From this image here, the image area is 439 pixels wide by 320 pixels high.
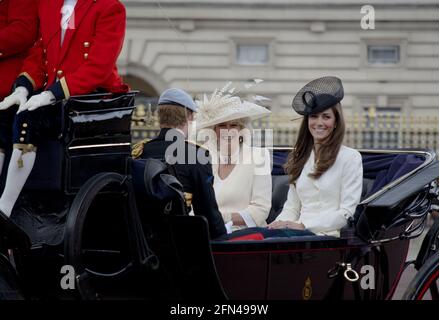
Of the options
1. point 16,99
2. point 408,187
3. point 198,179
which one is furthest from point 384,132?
point 16,99

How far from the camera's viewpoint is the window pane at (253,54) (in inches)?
939

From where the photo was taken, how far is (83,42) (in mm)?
4512

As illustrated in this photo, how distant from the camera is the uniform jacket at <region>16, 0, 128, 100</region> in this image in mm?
4473

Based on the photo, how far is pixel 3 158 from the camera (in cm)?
454

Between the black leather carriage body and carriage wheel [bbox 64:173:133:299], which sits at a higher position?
the black leather carriage body

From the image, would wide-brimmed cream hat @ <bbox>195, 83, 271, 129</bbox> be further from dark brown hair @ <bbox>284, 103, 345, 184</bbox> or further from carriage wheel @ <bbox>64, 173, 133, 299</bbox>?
carriage wheel @ <bbox>64, 173, 133, 299</bbox>

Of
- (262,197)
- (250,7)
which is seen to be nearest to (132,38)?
(250,7)

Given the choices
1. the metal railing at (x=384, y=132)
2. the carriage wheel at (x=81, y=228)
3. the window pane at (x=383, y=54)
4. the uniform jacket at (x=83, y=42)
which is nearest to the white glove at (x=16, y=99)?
the uniform jacket at (x=83, y=42)

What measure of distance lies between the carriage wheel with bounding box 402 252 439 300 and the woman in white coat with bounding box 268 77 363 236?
1.87ft

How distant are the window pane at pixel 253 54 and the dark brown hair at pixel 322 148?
18.5m

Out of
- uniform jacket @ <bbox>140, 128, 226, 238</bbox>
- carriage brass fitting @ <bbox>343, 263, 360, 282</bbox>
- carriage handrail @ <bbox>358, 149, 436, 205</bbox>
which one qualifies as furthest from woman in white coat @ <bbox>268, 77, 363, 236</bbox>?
uniform jacket @ <bbox>140, 128, 226, 238</bbox>

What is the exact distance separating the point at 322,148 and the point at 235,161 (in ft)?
1.81
